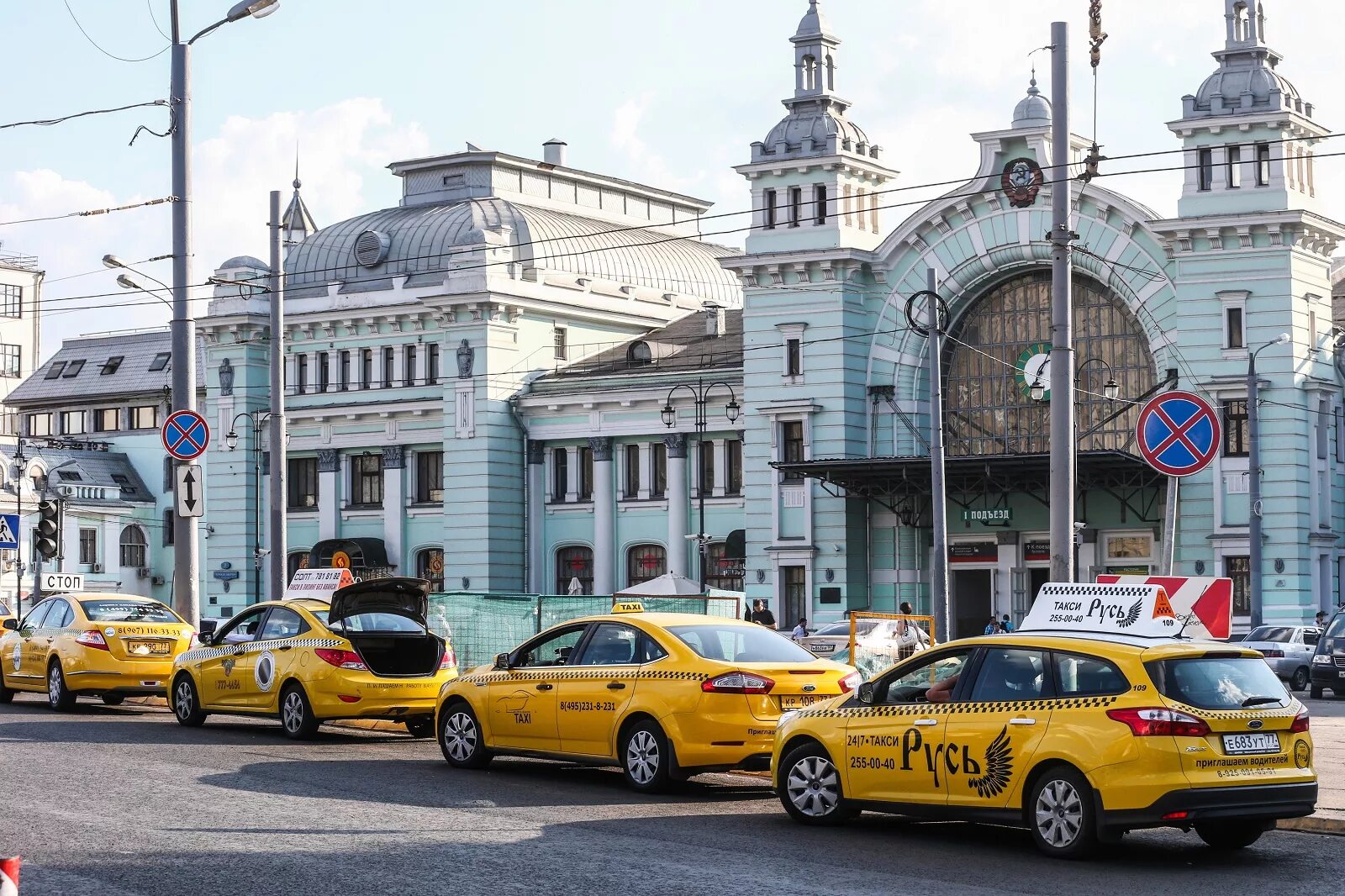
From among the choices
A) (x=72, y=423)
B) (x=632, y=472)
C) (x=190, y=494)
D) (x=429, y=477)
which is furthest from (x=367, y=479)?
(x=190, y=494)

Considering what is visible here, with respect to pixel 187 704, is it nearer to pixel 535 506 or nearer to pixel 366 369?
pixel 535 506

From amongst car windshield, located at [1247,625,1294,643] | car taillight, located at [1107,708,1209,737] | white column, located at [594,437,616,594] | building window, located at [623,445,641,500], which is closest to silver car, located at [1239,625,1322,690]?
car windshield, located at [1247,625,1294,643]

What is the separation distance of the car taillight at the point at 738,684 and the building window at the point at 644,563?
44.5 meters

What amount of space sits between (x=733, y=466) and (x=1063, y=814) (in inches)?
1847

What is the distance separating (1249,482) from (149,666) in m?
31.5

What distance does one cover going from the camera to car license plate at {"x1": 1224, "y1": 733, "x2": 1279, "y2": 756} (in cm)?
1309

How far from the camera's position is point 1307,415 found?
1972 inches

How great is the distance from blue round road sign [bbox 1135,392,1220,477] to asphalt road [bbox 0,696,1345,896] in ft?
10.9

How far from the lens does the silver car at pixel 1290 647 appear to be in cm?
4162

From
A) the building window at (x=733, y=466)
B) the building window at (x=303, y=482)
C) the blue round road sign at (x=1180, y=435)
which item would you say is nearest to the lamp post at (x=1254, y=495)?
the building window at (x=733, y=466)

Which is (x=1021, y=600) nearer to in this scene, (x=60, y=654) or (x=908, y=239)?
(x=908, y=239)

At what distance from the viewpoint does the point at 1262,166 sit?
49.7 m

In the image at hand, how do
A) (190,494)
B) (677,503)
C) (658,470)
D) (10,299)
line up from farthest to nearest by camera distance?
(10,299) → (658,470) → (677,503) → (190,494)

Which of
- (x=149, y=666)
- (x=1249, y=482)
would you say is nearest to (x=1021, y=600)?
(x=1249, y=482)
